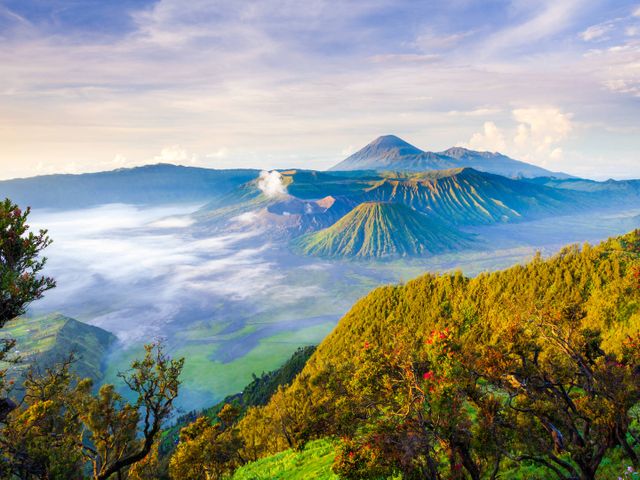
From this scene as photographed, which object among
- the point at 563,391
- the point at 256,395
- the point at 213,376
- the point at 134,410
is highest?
the point at 563,391

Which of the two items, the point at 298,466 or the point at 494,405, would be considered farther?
the point at 298,466

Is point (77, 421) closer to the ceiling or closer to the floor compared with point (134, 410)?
closer to the floor

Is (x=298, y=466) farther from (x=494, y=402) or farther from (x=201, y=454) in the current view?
(x=494, y=402)

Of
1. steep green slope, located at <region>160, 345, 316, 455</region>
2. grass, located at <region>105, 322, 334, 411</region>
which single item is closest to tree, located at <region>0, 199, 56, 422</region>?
steep green slope, located at <region>160, 345, 316, 455</region>

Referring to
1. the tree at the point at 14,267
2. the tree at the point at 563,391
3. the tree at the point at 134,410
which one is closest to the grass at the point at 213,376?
the tree at the point at 134,410

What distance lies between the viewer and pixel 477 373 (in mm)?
16750

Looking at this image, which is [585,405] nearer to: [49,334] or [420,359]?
[420,359]

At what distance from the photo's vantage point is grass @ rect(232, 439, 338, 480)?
1053 inches

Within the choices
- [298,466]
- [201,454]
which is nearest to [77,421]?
[201,454]

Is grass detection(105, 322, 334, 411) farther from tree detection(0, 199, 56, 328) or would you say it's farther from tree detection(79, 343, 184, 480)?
tree detection(0, 199, 56, 328)

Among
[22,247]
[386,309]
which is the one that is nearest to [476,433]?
[22,247]

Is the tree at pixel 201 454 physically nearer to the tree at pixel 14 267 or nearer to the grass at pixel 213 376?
the tree at pixel 14 267

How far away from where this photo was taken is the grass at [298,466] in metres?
26.8

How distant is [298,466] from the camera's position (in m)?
30.9
